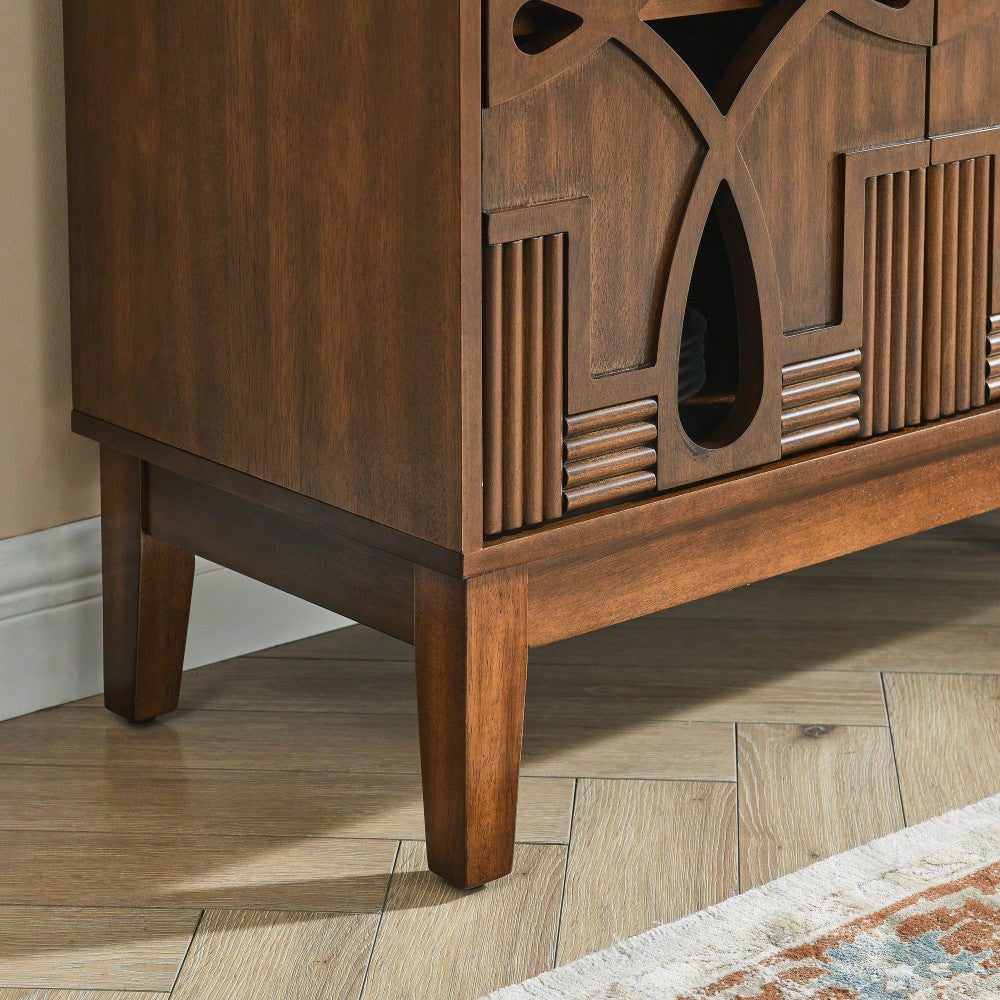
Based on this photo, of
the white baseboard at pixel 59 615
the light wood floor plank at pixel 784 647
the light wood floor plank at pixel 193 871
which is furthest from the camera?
the light wood floor plank at pixel 784 647

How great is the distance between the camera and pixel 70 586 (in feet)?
4.30

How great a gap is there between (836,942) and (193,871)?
413 millimetres

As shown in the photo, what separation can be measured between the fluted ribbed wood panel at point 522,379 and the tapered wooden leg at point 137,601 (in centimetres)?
37

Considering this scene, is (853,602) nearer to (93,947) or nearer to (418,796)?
(418,796)

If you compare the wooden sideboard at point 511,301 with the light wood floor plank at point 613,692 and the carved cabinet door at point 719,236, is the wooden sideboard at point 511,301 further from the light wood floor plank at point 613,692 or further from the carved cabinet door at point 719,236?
the light wood floor plank at point 613,692

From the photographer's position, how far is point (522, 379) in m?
0.96

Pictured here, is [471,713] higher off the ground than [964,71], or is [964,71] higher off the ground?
[964,71]

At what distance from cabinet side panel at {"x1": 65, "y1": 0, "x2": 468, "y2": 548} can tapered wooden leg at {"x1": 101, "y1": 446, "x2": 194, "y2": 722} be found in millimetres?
74

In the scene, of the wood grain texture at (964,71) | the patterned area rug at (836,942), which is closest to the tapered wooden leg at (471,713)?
the patterned area rug at (836,942)

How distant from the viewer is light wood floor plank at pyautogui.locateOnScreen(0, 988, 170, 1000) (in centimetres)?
93

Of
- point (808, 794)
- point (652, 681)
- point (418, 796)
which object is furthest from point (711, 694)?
point (418, 796)

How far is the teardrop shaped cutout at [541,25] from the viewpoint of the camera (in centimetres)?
93

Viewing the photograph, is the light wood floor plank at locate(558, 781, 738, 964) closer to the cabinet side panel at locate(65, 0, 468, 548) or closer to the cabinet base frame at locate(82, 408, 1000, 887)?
the cabinet base frame at locate(82, 408, 1000, 887)

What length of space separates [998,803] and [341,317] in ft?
1.85
